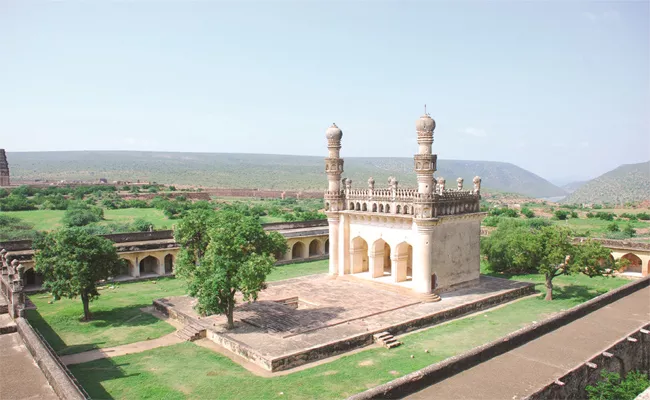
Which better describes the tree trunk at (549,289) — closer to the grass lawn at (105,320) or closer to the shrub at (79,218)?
the grass lawn at (105,320)

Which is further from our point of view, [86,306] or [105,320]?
[105,320]

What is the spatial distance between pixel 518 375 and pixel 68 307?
1935 centimetres

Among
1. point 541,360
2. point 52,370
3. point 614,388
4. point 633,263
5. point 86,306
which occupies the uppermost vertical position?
point 52,370

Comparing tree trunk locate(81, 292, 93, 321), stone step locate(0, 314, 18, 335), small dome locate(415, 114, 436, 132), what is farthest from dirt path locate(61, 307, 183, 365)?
small dome locate(415, 114, 436, 132)

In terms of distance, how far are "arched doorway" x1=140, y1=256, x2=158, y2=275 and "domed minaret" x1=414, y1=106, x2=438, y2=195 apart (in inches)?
695

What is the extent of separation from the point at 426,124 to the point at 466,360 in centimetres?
1217

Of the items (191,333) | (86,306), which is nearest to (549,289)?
(191,333)

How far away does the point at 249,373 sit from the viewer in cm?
1553

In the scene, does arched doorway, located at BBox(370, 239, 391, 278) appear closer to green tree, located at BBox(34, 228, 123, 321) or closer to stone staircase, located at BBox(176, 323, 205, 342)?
stone staircase, located at BBox(176, 323, 205, 342)

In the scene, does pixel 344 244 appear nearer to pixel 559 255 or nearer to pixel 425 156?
pixel 425 156

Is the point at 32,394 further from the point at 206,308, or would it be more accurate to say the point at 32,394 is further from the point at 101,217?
the point at 101,217

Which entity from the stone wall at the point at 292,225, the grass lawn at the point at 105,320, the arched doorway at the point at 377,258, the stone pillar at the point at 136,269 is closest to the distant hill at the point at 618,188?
→ the stone wall at the point at 292,225

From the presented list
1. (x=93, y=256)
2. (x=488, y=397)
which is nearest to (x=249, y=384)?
(x=488, y=397)

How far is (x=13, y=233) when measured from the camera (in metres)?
39.5
